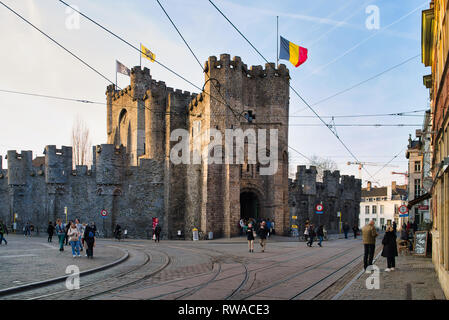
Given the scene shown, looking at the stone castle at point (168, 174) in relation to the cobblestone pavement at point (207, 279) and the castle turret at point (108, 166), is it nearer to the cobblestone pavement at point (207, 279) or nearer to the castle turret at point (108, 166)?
the castle turret at point (108, 166)

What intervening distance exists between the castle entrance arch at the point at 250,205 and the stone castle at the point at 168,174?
0.08m

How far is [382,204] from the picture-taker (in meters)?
76.0

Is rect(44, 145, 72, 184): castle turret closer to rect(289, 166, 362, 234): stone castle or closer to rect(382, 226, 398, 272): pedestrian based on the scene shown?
rect(289, 166, 362, 234): stone castle

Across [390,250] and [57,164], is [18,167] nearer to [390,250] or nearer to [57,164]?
[57,164]

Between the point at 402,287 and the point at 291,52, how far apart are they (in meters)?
17.2

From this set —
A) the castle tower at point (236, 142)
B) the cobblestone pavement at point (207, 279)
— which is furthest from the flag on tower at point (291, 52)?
the cobblestone pavement at point (207, 279)

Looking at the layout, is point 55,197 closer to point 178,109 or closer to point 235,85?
point 178,109

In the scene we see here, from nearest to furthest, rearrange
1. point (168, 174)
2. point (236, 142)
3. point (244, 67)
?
point (236, 142)
point (244, 67)
point (168, 174)

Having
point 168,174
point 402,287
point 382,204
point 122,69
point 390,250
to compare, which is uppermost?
Answer: point 122,69

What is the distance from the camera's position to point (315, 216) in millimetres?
41344

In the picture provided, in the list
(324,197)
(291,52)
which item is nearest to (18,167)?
(291,52)

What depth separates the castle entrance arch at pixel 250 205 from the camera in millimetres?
30875
